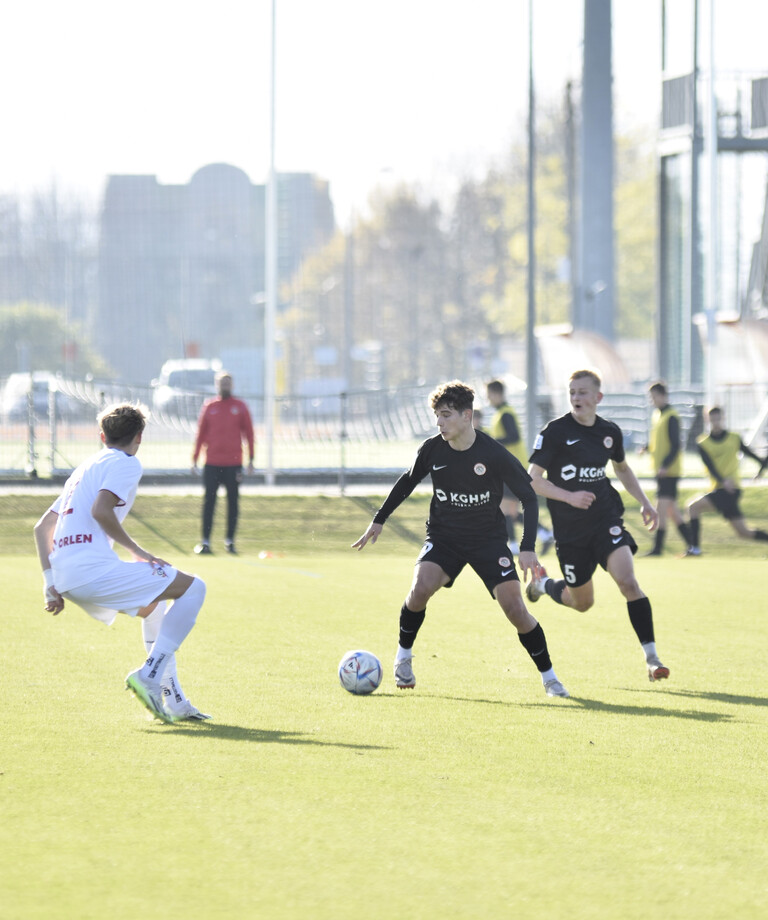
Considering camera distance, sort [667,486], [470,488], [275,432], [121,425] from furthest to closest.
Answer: [275,432]
[667,486]
[470,488]
[121,425]

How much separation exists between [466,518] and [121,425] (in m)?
2.19

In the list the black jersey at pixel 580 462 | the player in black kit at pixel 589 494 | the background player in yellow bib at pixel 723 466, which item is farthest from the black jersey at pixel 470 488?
the background player in yellow bib at pixel 723 466

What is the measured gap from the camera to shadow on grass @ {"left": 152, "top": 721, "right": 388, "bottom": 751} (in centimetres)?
661

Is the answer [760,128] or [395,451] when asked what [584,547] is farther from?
[760,128]

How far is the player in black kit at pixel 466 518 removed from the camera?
7562 mm

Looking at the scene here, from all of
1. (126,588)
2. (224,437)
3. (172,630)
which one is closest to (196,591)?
(172,630)

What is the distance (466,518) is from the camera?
791 cm

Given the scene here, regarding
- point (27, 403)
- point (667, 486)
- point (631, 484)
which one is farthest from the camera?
point (27, 403)

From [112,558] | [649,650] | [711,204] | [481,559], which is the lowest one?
[649,650]

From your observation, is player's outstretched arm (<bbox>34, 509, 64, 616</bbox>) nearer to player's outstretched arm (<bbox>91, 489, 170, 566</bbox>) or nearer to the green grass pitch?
player's outstretched arm (<bbox>91, 489, 170, 566</bbox>)

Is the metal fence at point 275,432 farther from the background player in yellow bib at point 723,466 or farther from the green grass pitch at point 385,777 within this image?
the green grass pitch at point 385,777

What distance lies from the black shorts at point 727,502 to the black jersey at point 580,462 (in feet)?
27.7

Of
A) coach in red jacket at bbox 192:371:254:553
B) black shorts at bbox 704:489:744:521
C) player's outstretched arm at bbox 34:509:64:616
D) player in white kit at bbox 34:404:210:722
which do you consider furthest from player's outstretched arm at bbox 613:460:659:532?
coach in red jacket at bbox 192:371:254:553

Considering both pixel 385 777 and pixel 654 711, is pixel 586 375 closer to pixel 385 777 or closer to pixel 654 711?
pixel 654 711
